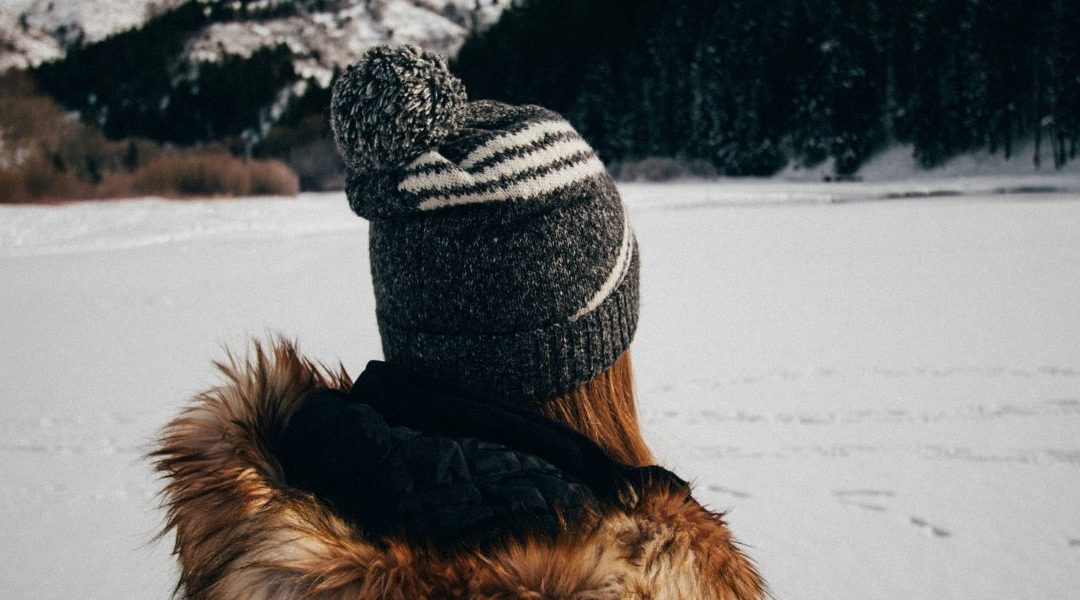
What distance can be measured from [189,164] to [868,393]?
2185 centimetres

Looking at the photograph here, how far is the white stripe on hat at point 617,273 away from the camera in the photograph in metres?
0.91

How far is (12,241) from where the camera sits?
10.4 meters

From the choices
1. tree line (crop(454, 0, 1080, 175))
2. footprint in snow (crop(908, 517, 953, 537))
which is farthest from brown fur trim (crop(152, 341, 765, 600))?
tree line (crop(454, 0, 1080, 175))

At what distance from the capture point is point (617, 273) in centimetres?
94

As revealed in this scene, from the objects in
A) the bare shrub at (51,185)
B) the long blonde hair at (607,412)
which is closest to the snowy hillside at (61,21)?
the bare shrub at (51,185)

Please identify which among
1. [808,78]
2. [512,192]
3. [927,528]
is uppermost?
[808,78]

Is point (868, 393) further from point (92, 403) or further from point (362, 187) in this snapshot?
point (92, 403)

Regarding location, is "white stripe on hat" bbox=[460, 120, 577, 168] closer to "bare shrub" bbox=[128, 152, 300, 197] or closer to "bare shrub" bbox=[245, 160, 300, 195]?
"bare shrub" bbox=[128, 152, 300, 197]

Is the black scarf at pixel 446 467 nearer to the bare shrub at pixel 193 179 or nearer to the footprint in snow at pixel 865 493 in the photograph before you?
the footprint in snow at pixel 865 493

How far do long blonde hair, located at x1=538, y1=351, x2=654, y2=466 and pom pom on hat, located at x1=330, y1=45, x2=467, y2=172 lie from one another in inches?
15.6

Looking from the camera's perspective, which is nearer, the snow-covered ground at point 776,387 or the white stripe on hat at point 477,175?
the white stripe on hat at point 477,175

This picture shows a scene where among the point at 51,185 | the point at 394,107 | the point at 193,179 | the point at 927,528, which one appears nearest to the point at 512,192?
the point at 394,107

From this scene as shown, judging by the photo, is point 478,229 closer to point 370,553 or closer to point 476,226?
point 476,226

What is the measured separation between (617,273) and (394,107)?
1.20 ft
